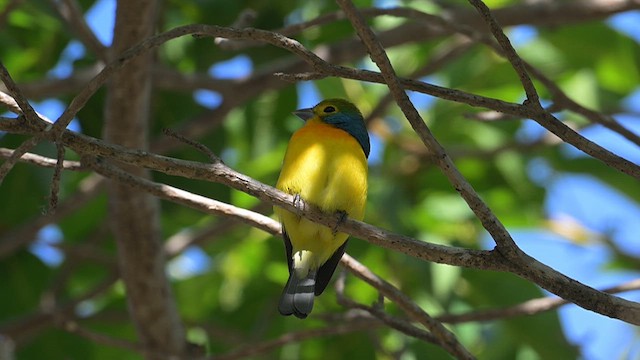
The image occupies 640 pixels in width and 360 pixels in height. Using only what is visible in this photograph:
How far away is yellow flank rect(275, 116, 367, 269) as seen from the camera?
3.98 m

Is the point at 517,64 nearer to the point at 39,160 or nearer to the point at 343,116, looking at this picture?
the point at 39,160

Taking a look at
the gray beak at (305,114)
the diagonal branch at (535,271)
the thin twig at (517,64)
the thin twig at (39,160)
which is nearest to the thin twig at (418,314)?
the diagonal branch at (535,271)

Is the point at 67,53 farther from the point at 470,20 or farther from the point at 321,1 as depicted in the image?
the point at 470,20

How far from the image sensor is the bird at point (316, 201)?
156 inches

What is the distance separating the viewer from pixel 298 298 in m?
3.97

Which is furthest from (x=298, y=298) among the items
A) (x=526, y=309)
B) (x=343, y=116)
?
A: (x=343, y=116)

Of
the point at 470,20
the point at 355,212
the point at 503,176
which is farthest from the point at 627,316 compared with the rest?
the point at 503,176

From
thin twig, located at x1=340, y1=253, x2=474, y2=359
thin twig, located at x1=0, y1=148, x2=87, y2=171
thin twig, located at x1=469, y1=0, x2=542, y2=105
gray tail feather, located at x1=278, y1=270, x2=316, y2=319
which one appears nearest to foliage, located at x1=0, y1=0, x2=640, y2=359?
gray tail feather, located at x1=278, y1=270, x2=316, y2=319

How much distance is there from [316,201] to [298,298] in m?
0.40

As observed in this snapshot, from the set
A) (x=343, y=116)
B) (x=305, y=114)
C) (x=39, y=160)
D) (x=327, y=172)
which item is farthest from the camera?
(x=305, y=114)

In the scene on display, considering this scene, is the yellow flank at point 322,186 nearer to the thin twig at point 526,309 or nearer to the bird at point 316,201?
the bird at point 316,201

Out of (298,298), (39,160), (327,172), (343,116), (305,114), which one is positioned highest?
(305,114)

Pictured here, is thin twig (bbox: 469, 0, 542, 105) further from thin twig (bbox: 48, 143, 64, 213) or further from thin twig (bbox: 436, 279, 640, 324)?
thin twig (bbox: 48, 143, 64, 213)

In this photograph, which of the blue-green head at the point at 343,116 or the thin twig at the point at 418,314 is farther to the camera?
the blue-green head at the point at 343,116
